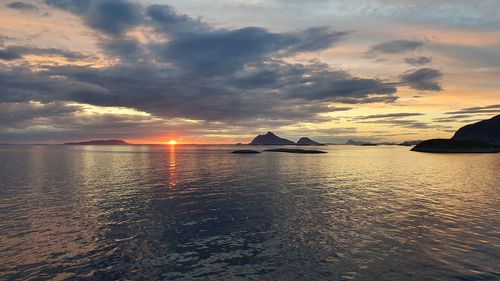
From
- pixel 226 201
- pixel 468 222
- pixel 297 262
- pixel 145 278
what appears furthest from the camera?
pixel 226 201

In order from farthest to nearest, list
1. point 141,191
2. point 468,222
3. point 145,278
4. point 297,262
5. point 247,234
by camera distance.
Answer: point 141,191 → point 468,222 → point 247,234 → point 297,262 → point 145,278

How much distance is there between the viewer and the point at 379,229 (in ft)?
100

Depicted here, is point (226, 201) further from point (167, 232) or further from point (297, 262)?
point (297, 262)

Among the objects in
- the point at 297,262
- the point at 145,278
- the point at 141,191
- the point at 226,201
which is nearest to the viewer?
the point at 145,278

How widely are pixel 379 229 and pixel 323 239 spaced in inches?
271

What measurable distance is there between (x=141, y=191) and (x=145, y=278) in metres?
37.5

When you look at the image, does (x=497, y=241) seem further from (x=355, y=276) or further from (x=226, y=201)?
(x=226, y=201)

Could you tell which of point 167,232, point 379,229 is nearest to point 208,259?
point 167,232

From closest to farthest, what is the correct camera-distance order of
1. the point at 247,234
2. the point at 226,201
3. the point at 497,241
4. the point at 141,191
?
the point at 497,241 < the point at 247,234 < the point at 226,201 < the point at 141,191

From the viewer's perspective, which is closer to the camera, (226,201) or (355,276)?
(355,276)

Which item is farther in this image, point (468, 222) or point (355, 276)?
point (468, 222)

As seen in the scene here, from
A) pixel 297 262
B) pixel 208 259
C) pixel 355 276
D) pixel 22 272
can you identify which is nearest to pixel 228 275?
pixel 208 259

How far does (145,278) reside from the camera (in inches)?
782

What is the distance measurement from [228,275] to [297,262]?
16.9 feet
